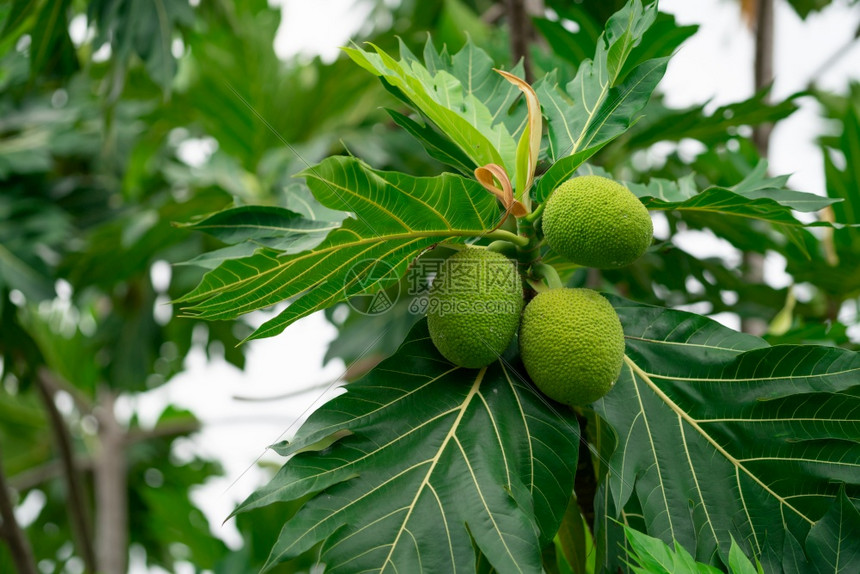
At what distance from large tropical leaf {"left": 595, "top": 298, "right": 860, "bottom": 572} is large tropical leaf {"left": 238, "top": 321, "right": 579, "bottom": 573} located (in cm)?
9

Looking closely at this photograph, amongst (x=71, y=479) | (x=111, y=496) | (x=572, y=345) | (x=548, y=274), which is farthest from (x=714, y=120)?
(x=111, y=496)

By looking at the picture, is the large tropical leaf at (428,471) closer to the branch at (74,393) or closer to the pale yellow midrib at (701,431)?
the pale yellow midrib at (701,431)

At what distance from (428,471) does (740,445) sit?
1.30 feet

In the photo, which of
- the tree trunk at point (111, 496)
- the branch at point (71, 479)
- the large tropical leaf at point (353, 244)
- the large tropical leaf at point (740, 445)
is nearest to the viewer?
the large tropical leaf at point (353, 244)

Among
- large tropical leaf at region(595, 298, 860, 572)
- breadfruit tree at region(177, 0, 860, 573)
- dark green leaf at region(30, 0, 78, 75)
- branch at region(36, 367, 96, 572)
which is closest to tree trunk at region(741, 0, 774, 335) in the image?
breadfruit tree at region(177, 0, 860, 573)

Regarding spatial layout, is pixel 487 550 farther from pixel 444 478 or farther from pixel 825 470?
pixel 825 470

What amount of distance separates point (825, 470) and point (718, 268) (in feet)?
2.73

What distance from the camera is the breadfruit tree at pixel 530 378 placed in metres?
0.87

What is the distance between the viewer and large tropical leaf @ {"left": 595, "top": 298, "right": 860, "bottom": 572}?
0.95 meters

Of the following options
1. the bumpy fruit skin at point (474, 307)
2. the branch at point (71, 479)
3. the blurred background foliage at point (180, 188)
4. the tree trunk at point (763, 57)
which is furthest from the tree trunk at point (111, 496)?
the tree trunk at point (763, 57)

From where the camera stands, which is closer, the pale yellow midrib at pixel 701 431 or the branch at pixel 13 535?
the pale yellow midrib at pixel 701 431

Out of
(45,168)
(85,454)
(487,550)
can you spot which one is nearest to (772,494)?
(487,550)

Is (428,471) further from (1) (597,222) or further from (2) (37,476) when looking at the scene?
(2) (37,476)

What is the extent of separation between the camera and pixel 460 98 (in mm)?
1049
